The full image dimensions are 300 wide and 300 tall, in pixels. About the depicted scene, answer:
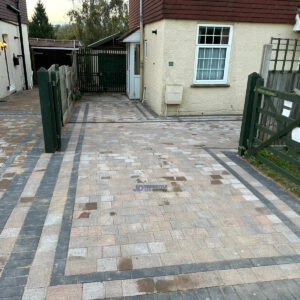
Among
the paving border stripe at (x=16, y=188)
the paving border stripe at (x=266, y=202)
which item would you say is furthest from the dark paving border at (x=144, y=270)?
the paving border stripe at (x=16, y=188)

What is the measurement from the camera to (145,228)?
329cm

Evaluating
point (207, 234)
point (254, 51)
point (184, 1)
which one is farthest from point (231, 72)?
point (207, 234)

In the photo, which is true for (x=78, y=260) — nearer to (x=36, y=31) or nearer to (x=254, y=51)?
(x=254, y=51)

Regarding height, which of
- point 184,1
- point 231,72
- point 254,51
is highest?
point 184,1

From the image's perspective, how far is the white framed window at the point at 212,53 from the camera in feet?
29.0

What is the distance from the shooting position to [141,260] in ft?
9.20

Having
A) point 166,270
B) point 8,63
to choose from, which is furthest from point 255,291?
point 8,63

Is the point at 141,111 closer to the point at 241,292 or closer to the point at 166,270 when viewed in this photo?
the point at 166,270

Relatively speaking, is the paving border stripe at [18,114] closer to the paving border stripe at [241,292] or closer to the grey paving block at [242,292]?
the paving border stripe at [241,292]

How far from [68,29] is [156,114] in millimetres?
22767

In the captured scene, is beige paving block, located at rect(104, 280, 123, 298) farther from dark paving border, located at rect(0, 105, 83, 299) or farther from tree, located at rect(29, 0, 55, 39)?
tree, located at rect(29, 0, 55, 39)

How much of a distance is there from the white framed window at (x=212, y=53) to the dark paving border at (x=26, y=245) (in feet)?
21.3

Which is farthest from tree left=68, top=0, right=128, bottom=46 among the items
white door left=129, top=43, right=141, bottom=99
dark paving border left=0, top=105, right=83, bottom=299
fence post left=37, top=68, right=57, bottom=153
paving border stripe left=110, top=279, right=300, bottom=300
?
paving border stripe left=110, top=279, right=300, bottom=300

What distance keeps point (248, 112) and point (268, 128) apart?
481mm
